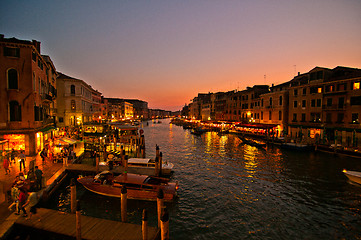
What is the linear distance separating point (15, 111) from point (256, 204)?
25.2 meters

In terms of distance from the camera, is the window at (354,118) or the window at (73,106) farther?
the window at (73,106)

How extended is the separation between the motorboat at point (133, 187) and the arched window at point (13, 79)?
13593 mm

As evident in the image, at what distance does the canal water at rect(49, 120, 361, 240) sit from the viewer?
1155 centimetres

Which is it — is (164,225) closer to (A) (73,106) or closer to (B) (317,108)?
(B) (317,108)

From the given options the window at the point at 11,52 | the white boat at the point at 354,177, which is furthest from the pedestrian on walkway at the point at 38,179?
the white boat at the point at 354,177

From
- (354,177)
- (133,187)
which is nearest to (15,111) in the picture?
(133,187)

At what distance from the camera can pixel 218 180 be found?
1973cm

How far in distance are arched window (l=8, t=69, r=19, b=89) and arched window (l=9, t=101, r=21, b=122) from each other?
1676mm

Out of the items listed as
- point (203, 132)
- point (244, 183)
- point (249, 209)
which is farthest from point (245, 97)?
point (249, 209)

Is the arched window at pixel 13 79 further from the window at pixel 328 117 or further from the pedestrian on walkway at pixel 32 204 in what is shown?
the window at pixel 328 117

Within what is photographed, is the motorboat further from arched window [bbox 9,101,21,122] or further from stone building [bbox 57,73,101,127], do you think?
stone building [bbox 57,73,101,127]

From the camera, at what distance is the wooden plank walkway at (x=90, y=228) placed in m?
8.70

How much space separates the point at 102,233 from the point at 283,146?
121 ft

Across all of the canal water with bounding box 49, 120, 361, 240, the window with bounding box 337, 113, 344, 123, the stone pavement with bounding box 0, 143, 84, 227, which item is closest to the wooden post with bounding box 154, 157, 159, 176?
the canal water with bounding box 49, 120, 361, 240
